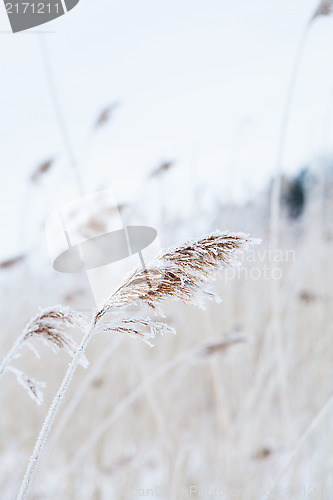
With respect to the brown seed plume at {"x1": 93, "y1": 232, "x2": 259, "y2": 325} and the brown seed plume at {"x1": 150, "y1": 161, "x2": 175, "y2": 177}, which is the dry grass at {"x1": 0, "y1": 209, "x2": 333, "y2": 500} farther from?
the brown seed plume at {"x1": 93, "y1": 232, "x2": 259, "y2": 325}

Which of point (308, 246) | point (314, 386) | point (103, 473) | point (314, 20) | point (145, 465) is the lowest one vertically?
point (314, 386)

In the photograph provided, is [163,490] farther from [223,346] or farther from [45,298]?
[45,298]

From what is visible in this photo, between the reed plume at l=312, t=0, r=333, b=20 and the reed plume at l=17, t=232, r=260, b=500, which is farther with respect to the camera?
the reed plume at l=312, t=0, r=333, b=20

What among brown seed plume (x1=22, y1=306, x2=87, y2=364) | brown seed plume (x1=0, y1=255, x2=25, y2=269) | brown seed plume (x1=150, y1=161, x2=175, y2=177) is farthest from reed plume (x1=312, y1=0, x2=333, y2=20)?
brown seed plume (x1=22, y1=306, x2=87, y2=364)

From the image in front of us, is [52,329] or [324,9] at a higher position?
[324,9]

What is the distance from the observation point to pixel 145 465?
73.2 inches

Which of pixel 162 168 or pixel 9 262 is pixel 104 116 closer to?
pixel 162 168

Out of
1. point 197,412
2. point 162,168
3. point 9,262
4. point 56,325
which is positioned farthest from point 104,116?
point 197,412

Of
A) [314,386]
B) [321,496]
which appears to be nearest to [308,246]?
[314,386]

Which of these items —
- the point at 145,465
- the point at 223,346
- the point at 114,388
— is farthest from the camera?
the point at 114,388

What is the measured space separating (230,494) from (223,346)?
70 cm

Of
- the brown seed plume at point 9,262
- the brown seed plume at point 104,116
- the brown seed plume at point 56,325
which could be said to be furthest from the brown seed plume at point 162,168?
the brown seed plume at point 56,325

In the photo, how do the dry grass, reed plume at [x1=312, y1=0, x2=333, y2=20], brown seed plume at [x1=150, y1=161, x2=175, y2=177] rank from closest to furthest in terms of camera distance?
reed plume at [x1=312, y1=0, x2=333, y2=20] < the dry grass < brown seed plume at [x1=150, y1=161, x2=175, y2=177]

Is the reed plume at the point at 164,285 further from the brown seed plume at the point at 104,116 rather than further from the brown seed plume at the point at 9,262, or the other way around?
the brown seed plume at the point at 104,116
